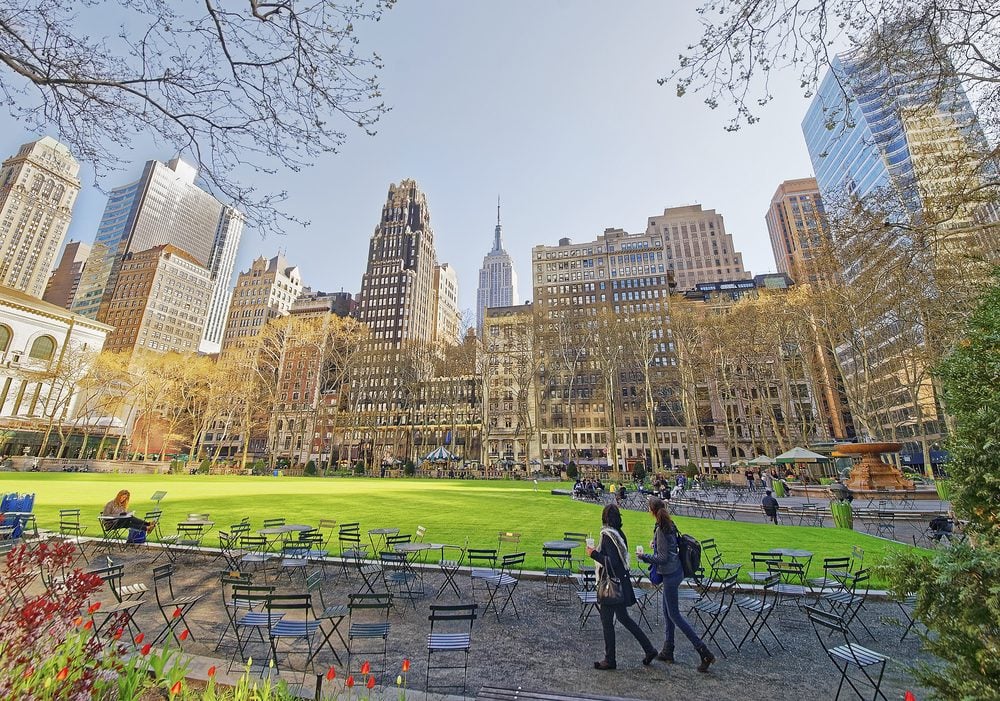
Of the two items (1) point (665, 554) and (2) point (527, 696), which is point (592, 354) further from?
(2) point (527, 696)

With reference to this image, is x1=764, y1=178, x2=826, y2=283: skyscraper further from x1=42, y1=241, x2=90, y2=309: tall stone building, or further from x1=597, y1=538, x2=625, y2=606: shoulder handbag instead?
x1=42, y1=241, x2=90, y2=309: tall stone building

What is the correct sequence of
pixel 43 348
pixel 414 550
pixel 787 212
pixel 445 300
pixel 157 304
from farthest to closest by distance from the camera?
pixel 445 300
pixel 787 212
pixel 157 304
pixel 43 348
pixel 414 550

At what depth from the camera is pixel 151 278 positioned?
115 meters

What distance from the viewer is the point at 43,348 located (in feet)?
186

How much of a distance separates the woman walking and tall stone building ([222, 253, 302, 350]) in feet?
424

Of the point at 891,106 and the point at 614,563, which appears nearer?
the point at 614,563

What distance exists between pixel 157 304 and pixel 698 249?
148 meters

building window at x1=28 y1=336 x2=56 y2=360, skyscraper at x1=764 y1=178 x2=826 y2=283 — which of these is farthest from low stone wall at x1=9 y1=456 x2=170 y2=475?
skyscraper at x1=764 y1=178 x2=826 y2=283

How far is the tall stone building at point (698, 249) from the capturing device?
12012 centimetres

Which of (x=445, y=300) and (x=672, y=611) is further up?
(x=445, y=300)

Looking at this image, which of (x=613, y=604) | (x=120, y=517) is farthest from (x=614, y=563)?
(x=120, y=517)

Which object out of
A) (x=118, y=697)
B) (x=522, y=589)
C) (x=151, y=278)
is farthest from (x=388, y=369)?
(x=151, y=278)

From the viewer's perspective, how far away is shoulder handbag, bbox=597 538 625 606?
5.62 m

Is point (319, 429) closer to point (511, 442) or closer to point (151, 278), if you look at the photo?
point (511, 442)
